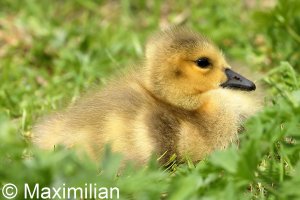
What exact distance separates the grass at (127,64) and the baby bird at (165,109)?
0.11 meters

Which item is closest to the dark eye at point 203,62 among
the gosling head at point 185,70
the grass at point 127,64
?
the gosling head at point 185,70

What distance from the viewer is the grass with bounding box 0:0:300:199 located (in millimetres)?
1758

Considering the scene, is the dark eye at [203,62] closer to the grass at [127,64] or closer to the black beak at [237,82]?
the black beak at [237,82]

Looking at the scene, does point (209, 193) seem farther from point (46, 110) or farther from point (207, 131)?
point (46, 110)

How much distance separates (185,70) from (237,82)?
0.19m

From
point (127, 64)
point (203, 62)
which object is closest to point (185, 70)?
point (203, 62)

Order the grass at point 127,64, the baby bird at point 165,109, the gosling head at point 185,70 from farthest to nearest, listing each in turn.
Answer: the gosling head at point 185,70
the baby bird at point 165,109
the grass at point 127,64

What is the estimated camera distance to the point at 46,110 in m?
3.02

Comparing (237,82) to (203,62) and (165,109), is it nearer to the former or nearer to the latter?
(203,62)

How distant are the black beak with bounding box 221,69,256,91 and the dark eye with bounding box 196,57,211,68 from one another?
0.08 metres

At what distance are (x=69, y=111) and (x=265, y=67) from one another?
4.65 ft

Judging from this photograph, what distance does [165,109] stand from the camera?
2344 millimetres

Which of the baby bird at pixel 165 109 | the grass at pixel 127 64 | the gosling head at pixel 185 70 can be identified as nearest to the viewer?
the grass at pixel 127 64

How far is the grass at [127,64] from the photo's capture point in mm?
1758
